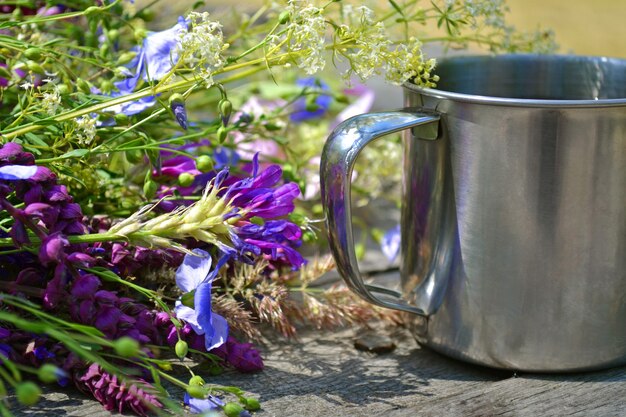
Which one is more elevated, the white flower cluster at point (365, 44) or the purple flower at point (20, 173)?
the white flower cluster at point (365, 44)

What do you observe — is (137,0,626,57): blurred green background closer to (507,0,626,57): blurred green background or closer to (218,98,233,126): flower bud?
(507,0,626,57): blurred green background

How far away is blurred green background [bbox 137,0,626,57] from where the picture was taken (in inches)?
94.5

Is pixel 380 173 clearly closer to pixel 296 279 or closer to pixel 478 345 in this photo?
pixel 296 279

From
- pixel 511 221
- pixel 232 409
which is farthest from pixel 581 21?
pixel 232 409

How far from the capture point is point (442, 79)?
91 cm

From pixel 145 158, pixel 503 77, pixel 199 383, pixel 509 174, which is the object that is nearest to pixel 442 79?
pixel 503 77

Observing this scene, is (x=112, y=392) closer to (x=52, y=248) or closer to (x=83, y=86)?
(x=52, y=248)

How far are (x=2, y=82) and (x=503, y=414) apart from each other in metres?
0.59

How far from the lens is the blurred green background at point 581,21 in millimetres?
2400

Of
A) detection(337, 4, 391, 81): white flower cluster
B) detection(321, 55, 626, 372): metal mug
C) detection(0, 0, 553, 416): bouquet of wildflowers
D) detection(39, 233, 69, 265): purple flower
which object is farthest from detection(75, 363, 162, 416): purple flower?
detection(337, 4, 391, 81): white flower cluster

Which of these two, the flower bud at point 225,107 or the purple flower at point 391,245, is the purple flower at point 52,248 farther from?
the purple flower at point 391,245

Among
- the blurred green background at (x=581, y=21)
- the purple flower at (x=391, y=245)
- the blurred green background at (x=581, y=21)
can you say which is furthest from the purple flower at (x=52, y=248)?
the blurred green background at (x=581, y=21)

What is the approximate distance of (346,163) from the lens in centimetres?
73

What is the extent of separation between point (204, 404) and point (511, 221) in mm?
310
